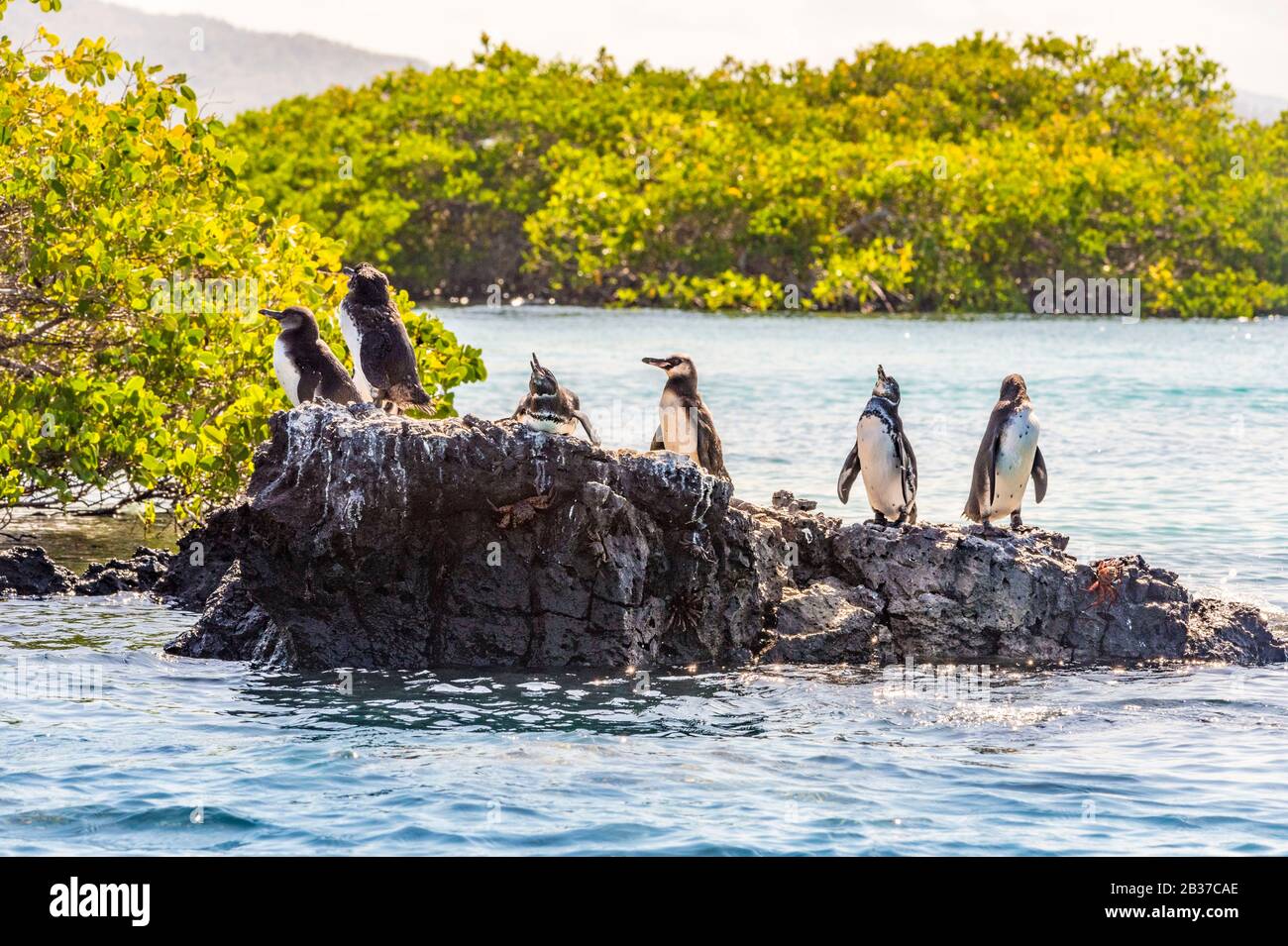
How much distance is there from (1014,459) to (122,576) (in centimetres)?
614

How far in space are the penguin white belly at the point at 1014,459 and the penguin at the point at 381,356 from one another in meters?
3.66

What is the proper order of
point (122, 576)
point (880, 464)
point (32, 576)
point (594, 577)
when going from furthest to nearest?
point (122, 576) < point (32, 576) < point (880, 464) < point (594, 577)

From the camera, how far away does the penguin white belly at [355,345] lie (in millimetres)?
10664

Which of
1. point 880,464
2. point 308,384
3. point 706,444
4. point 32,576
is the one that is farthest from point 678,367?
point 32,576

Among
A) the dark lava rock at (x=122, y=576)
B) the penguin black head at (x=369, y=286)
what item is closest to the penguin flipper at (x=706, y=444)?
the penguin black head at (x=369, y=286)

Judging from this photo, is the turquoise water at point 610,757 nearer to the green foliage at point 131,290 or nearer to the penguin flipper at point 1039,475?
the green foliage at point 131,290

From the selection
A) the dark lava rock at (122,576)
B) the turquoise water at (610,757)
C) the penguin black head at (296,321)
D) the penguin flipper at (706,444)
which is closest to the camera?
the turquoise water at (610,757)

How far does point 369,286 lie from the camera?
35.9ft

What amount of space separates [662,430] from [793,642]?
171 centimetres

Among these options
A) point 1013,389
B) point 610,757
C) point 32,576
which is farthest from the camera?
point 32,576

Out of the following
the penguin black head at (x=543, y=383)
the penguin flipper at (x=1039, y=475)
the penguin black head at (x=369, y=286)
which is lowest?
the penguin flipper at (x=1039, y=475)

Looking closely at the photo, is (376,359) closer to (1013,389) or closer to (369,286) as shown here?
(369,286)

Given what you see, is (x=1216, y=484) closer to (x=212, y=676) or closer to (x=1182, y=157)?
(x=212, y=676)
